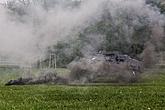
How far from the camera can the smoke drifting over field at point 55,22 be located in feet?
86.6

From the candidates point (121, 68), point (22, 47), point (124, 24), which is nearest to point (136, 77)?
point (121, 68)

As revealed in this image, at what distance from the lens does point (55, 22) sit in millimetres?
27938

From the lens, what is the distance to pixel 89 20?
27.0m

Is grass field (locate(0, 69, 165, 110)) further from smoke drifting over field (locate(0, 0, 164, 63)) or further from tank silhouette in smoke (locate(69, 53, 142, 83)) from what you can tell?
smoke drifting over field (locate(0, 0, 164, 63))

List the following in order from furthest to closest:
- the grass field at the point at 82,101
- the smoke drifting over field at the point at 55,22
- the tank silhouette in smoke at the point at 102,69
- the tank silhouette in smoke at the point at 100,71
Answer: the tank silhouette in smoke at the point at 102,69
the tank silhouette in smoke at the point at 100,71
the smoke drifting over field at the point at 55,22
the grass field at the point at 82,101

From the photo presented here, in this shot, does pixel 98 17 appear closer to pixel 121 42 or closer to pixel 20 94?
pixel 121 42

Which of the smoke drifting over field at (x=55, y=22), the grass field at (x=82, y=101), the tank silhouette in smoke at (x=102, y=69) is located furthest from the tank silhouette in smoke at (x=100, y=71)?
the grass field at (x=82, y=101)

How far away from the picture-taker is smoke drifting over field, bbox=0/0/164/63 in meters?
26.4

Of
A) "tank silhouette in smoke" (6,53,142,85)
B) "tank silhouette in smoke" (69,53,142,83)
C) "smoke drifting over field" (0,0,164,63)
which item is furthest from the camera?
"tank silhouette in smoke" (69,53,142,83)

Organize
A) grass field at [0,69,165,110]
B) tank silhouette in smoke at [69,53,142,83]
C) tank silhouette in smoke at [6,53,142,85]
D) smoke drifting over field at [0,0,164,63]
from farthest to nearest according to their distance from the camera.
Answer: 1. tank silhouette in smoke at [69,53,142,83]
2. tank silhouette in smoke at [6,53,142,85]
3. smoke drifting over field at [0,0,164,63]
4. grass field at [0,69,165,110]

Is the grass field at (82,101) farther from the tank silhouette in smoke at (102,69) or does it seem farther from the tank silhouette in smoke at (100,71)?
the tank silhouette in smoke at (102,69)

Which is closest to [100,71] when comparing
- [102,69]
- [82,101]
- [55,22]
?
[102,69]

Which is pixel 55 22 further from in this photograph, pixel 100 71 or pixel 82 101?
pixel 82 101

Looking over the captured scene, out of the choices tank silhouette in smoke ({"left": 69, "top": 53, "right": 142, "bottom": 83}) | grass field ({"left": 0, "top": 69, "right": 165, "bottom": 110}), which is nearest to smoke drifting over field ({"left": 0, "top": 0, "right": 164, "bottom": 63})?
tank silhouette in smoke ({"left": 69, "top": 53, "right": 142, "bottom": 83})
